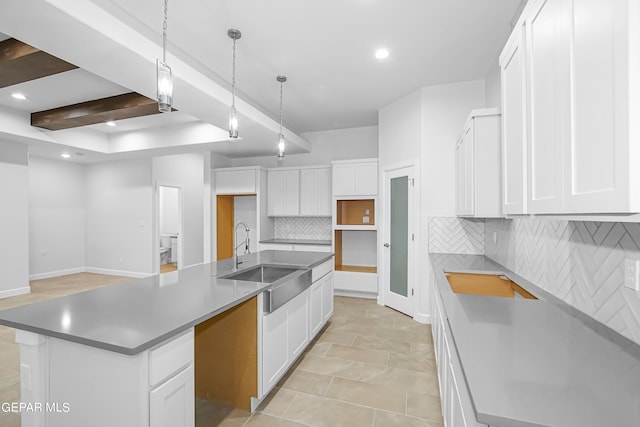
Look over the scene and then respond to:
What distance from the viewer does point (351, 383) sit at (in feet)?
8.25

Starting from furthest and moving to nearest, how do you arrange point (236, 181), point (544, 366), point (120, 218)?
point (120, 218) → point (236, 181) → point (544, 366)

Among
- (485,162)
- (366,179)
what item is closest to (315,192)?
(366,179)

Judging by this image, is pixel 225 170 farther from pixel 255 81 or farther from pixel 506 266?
pixel 506 266

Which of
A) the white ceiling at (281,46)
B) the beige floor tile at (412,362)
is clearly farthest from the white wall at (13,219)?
the beige floor tile at (412,362)

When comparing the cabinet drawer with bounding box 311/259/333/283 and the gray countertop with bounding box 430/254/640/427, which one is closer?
the gray countertop with bounding box 430/254/640/427

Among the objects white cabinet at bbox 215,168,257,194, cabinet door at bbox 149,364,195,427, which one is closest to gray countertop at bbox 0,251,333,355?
cabinet door at bbox 149,364,195,427

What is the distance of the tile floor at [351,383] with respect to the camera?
207cm

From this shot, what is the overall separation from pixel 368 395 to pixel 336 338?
1.08 m

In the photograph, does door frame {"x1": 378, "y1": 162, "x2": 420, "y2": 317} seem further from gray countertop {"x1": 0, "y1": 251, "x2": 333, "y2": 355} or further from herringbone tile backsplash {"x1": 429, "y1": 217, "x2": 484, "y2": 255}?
gray countertop {"x1": 0, "y1": 251, "x2": 333, "y2": 355}

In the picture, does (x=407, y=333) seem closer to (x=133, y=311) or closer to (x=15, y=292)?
(x=133, y=311)

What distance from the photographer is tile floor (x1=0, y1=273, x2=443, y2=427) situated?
2.07 metres

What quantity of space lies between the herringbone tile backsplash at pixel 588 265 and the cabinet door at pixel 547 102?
1.26 feet

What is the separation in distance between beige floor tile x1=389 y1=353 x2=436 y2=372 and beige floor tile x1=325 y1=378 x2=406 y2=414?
1.38ft

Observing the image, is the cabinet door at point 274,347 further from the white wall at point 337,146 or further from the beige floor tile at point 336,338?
the white wall at point 337,146
